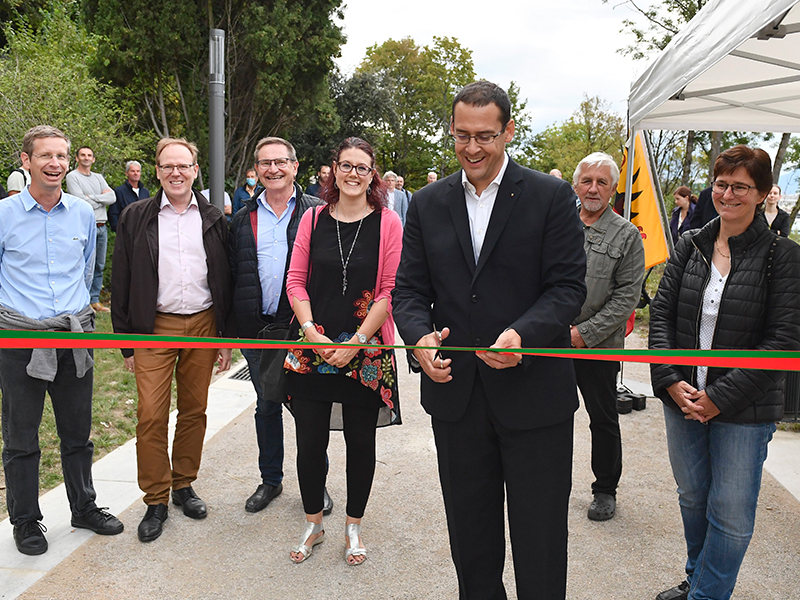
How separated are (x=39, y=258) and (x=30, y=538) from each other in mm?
1546

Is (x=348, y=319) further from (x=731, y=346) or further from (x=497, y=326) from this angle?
(x=731, y=346)

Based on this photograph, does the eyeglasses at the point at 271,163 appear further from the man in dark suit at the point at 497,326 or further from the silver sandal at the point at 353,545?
the silver sandal at the point at 353,545

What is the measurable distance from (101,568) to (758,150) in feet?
12.4

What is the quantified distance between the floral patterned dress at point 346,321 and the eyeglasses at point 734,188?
168cm

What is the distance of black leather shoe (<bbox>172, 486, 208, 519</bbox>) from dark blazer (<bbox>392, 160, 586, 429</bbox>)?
2.26 meters

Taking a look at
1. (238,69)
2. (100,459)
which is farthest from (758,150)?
(238,69)

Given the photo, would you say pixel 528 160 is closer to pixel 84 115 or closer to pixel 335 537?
pixel 84 115

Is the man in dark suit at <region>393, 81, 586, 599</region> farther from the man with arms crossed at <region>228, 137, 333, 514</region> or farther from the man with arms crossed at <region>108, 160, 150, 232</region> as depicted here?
the man with arms crossed at <region>108, 160, 150, 232</region>

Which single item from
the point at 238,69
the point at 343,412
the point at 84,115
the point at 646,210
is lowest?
the point at 343,412

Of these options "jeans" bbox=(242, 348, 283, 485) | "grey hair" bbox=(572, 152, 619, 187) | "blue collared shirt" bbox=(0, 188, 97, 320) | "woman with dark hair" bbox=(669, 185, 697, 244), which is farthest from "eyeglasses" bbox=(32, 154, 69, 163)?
"woman with dark hair" bbox=(669, 185, 697, 244)

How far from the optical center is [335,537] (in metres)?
4.00

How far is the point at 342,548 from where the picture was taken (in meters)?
3.86

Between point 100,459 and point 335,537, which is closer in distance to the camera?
point 335,537

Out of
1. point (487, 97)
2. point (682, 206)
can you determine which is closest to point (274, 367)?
point (487, 97)
